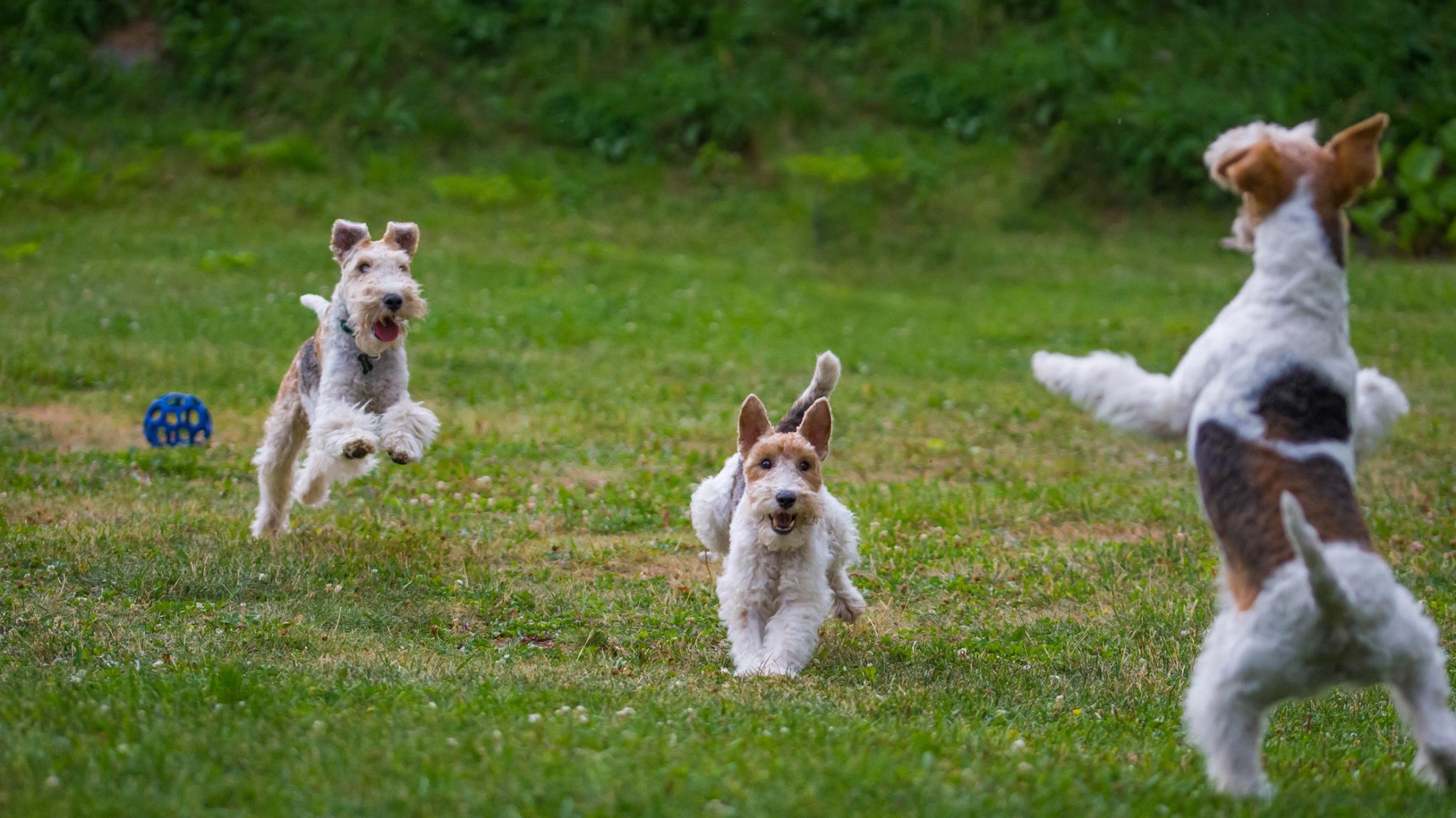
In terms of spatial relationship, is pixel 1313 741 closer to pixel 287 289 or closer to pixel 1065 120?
pixel 287 289

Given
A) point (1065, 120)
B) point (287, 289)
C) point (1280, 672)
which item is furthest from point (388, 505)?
point (1065, 120)

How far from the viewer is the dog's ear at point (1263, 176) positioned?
469 cm

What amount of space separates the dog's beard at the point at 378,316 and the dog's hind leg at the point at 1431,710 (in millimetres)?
4599

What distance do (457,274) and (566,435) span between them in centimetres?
664

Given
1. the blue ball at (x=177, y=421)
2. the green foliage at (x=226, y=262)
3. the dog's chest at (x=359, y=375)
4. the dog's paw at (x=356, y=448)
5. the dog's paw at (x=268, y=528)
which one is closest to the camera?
the dog's paw at (x=356, y=448)

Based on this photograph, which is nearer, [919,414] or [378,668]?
[378,668]

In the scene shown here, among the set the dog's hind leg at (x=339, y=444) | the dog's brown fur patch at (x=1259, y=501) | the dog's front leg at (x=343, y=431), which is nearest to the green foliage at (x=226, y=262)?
the dog's hind leg at (x=339, y=444)

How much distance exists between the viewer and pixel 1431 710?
454 centimetres

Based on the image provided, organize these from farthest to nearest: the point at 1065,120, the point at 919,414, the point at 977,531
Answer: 1. the point at 1065,120
2. the point at 919,414
3. the point at 977,531

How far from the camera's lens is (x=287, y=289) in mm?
16500

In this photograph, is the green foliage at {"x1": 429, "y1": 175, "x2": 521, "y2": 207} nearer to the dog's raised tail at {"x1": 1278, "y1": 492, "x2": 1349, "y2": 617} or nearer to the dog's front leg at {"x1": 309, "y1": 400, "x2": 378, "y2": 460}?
the dog's front leg at {"x1": 309, "y1": 400, "x2": 378, "y2": 460}

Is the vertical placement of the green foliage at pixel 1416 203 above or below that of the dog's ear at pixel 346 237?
above

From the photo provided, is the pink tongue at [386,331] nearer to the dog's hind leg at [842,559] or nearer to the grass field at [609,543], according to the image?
the grass field at [609,543]

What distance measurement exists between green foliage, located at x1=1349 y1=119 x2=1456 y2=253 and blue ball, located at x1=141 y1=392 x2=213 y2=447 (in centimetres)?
1591
